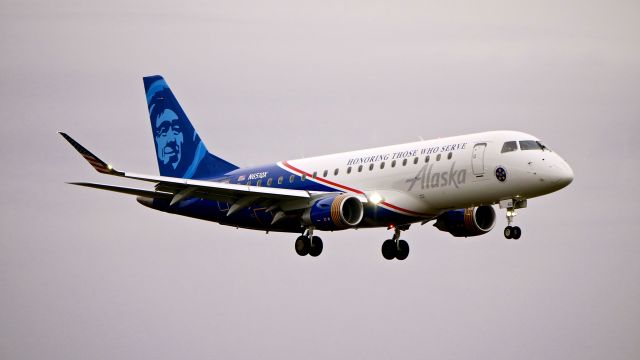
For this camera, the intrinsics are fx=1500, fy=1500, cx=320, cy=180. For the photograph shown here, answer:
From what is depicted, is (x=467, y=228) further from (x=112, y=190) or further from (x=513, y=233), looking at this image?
(x=112, y=190)

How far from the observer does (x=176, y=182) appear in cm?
6297

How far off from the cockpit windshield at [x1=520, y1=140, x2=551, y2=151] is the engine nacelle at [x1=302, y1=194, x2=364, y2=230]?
7.59 m

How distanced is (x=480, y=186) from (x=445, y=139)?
322 centimetres

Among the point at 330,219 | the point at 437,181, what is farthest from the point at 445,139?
the point at 330,219

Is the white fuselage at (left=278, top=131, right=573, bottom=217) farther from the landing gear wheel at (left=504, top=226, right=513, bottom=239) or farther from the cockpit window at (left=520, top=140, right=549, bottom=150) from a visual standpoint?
the landing gear wheel at (left=504, top=226, right=513, bottom=239)

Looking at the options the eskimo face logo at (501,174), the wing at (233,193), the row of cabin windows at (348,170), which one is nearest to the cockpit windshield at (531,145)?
the eskimo face logo at (501,174)

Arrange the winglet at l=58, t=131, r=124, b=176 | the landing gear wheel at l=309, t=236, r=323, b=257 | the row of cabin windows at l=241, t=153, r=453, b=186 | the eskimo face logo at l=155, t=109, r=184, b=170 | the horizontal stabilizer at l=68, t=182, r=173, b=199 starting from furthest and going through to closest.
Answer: the eskimo face logo at l=155, t=109, r=184, b=170 → the landing gear wheel at l=309, t=236, r=323, b=257 → the horizontal stabilizer at l=68, t=182, r=173, b=199 → the row of cabin windows at l=241, t=153, r=453, b=186 → the winglet at l=58, t=131, r=124, b=176

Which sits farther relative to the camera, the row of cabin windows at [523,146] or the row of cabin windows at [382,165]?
the row of cabin windows at [382,165]

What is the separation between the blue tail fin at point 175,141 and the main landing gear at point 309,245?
802 cm

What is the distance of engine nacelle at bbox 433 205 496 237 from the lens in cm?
6612

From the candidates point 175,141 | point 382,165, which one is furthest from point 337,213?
point 175,141

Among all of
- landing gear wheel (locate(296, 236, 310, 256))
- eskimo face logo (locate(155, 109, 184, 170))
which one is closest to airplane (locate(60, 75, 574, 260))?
landing gear wheel (locate(296, 236, 310, 256))

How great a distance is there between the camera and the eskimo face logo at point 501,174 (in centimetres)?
5969

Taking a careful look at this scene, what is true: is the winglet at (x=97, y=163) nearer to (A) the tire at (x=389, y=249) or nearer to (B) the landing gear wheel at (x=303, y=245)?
(B) the landing gear wheel at (x=303, y=245)
